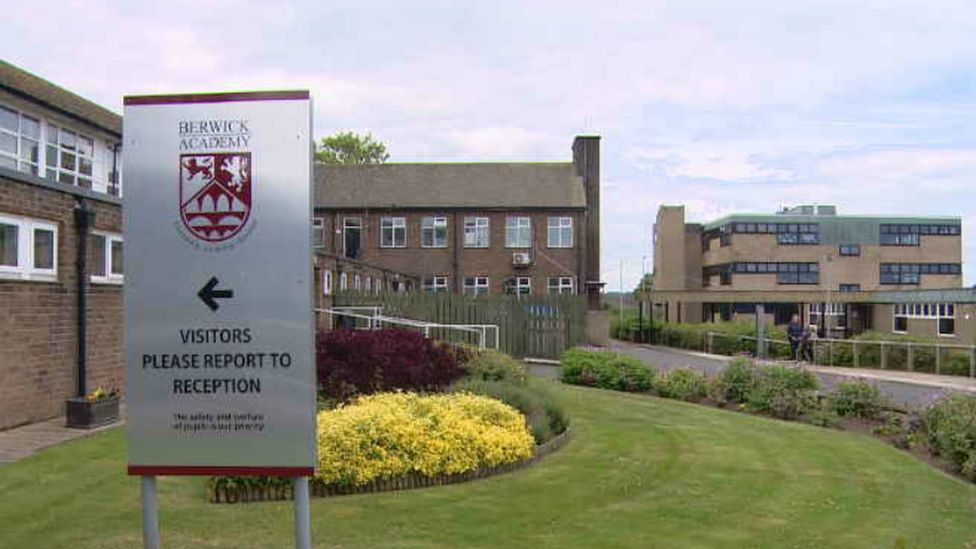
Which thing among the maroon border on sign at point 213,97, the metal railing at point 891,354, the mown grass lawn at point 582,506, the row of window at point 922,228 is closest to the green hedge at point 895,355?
the metal railing at point 891,354

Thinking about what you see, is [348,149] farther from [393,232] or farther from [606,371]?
[606,371]

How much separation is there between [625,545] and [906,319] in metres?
44.9

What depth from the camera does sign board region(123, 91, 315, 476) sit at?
Answer: 5.05m

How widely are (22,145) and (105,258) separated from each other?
302 inches

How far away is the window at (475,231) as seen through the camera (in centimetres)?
4791

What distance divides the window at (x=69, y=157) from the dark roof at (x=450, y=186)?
2448 cm

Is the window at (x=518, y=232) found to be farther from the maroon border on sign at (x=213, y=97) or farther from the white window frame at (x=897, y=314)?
the maroon border on sign at (x=213, y=97)

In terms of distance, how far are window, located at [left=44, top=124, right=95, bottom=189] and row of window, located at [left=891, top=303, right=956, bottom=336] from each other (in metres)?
34.8

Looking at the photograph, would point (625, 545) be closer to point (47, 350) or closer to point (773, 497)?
point (773, 497)

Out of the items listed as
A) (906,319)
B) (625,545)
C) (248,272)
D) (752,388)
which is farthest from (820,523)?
(906,319)

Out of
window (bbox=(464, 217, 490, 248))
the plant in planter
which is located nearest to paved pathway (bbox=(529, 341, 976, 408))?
the plant in planter

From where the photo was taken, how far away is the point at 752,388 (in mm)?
15586

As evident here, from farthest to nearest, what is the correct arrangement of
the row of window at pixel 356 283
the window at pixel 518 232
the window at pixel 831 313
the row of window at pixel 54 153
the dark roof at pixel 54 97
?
the window at pixel 831 313, the window at pixel 518 232, the row of window at pixel 356 283, the row of window at pixel 54 153, the dark roof at pixel 54 97

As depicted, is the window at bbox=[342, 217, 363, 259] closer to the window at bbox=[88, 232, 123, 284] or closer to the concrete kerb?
the concrete kerb
